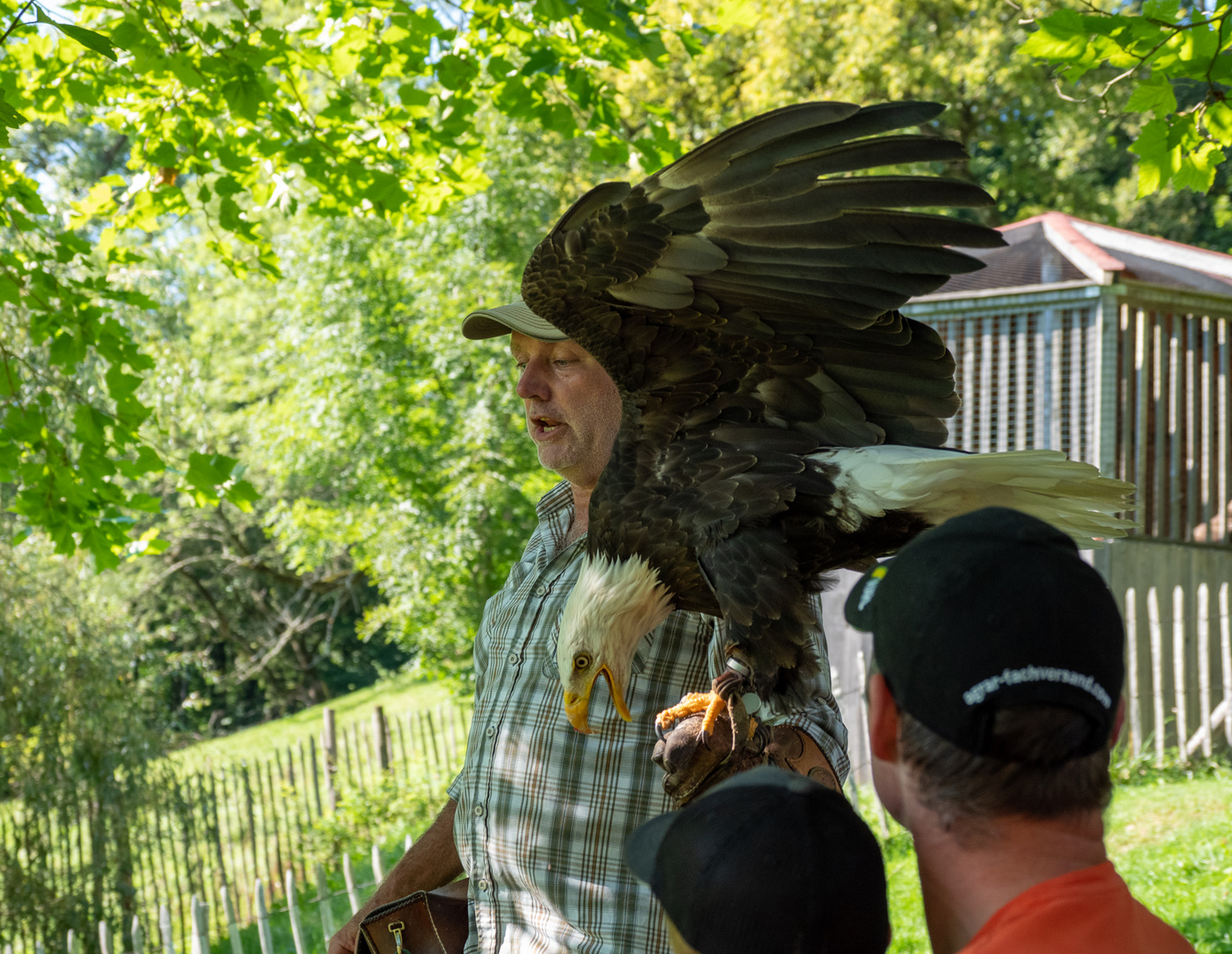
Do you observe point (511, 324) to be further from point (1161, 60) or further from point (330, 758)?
point (330, 758)

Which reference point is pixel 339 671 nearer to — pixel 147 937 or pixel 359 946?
pixel 147 937

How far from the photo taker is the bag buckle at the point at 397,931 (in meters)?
2.21

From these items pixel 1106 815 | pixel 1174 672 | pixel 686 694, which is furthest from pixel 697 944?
pixel 1174 672

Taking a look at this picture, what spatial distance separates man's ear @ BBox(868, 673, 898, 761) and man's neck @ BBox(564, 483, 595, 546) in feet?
4.55

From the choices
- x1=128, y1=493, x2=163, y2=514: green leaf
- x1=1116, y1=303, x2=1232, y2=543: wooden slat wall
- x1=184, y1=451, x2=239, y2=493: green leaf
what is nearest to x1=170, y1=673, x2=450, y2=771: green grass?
x1=1116, y1=303, x2=1232, y2=543: wooden slat wall

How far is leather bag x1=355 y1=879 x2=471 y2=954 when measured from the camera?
2.21 m

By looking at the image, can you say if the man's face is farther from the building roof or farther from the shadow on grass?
the building roof

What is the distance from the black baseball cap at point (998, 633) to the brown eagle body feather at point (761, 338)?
79 centimetres

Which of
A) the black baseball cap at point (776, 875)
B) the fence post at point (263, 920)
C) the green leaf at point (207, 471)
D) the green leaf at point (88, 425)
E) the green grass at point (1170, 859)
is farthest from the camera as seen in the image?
the green grass at point (1170, 859)

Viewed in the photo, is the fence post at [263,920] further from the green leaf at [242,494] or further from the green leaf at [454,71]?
the green leaf at [454,71]

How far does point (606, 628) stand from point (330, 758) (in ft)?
26.5

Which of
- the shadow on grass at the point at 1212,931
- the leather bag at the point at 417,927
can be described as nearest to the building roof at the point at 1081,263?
the shadow on grass at the point at 1212,931

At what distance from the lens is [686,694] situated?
6.48 ft

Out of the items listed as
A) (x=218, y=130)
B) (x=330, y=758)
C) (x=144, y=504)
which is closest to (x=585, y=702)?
(x=144, y=504)
